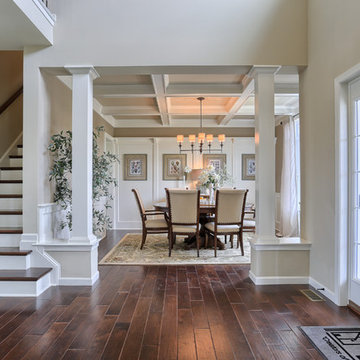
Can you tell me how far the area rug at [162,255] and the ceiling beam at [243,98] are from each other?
102 inches

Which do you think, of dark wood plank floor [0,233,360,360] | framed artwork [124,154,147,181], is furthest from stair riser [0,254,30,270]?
framed artwork [124,154,147,181]

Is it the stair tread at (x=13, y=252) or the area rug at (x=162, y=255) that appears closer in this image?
the stair tread at (x=13, y=252)

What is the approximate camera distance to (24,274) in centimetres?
287

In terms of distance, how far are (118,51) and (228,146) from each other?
4.50 m

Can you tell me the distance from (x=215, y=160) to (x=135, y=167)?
2.08 meters

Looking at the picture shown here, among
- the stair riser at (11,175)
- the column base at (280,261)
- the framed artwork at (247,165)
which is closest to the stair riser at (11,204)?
the stair riser at (11,175)

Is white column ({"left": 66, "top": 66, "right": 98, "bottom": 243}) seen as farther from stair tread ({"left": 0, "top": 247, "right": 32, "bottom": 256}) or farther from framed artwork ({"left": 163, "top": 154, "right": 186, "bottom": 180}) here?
framed artwork ({"left": 163, "top": 154, "right": 186, "bottom": 180})

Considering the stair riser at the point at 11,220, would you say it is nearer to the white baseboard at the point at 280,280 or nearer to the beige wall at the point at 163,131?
the white baseboard at the point at 280,280

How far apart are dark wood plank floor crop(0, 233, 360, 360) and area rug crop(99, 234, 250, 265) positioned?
2.33ft

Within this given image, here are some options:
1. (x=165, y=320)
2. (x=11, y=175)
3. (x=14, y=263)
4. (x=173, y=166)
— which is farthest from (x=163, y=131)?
(x=165, y=320)

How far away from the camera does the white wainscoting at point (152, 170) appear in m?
7.06

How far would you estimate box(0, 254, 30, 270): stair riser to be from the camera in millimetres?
A: 3004

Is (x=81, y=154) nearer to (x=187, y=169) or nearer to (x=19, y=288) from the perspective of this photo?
(x=19, y=288)

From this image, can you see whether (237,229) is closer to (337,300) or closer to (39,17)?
(337,300)
